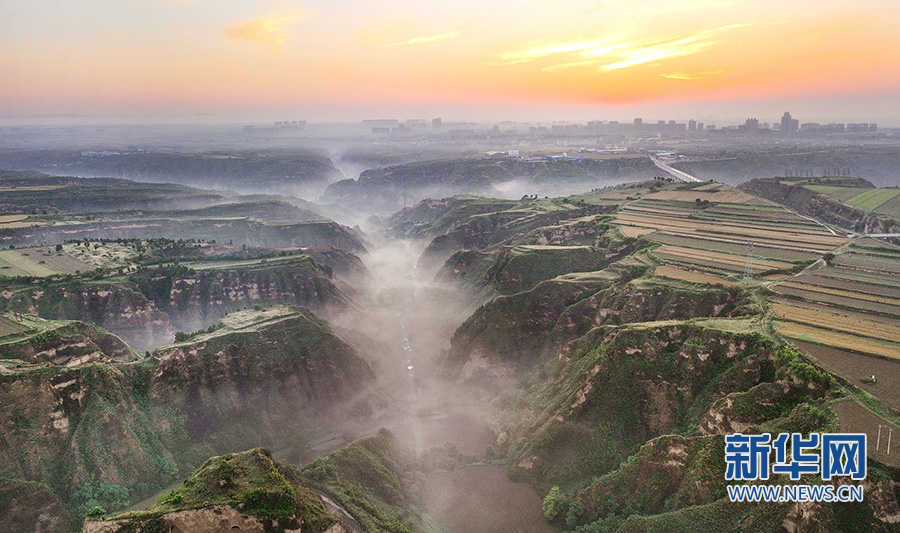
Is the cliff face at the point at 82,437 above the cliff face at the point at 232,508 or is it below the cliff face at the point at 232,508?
below

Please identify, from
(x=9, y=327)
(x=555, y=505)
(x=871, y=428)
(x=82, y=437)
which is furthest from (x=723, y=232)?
(x=9, y=327)

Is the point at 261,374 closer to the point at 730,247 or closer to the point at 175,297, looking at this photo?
the point at 175,297

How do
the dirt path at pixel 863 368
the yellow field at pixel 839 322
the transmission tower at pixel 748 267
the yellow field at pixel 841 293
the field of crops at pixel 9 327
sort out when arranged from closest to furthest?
1. the dirt path at pixel 863 368
2. the yellow field at pixel 839 322
3. the yellow field at pixel 841 293
4. the field of crops at pixel 9 327
5. the transmission tower at pixel 748 267

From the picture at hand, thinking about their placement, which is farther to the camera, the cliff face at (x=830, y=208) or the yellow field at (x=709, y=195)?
the yellow field at (x=709, y=195)

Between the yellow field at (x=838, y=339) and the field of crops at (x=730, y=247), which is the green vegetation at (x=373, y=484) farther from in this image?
the field of crops at (x=730, y=247)

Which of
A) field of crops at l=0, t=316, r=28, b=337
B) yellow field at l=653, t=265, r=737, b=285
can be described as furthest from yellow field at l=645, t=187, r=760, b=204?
field of crops at l=0, t=316, r=28, b=337

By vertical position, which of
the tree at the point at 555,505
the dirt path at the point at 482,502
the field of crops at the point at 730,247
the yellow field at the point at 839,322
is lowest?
the dirt path at the point at 482,502

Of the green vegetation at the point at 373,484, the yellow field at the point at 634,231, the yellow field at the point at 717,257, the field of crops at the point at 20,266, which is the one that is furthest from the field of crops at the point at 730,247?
the field of crops at the point at 20,266
